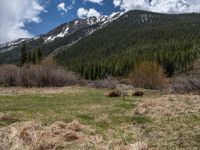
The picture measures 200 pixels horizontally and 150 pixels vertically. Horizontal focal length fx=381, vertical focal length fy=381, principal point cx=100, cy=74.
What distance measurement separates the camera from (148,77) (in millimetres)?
70188

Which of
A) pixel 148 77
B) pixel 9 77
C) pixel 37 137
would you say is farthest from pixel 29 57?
pixel 37 137

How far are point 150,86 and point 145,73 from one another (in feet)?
13.4

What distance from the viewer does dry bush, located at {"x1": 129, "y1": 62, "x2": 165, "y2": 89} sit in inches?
2687

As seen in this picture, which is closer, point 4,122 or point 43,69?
point 4,122

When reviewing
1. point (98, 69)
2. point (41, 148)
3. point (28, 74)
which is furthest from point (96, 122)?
point (98, 69)

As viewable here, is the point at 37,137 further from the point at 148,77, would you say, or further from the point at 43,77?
the point at 148,77

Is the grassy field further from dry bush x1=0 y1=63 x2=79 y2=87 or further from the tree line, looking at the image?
the tree line

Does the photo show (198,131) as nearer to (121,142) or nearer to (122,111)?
(121,142)

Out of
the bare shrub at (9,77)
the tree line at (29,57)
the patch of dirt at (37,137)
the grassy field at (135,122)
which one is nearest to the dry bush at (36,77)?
the bare shrub at (9,77)

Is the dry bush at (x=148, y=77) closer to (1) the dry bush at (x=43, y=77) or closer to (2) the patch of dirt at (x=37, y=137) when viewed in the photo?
(1) the dry bush at (x=43, y=77)

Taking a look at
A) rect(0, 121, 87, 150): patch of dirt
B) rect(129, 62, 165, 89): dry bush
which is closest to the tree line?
rect(129, 62, 165, 89): dry bush

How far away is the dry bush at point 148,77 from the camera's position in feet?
224

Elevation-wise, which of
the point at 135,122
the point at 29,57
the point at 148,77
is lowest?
the point at 135,122

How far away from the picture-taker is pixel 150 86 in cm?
6750
